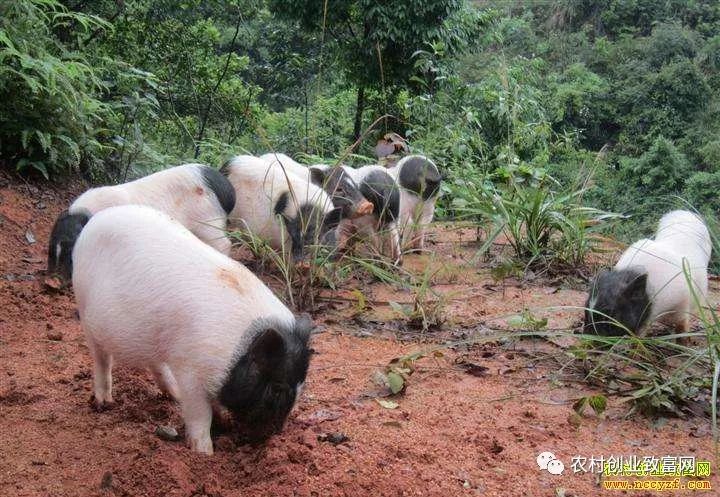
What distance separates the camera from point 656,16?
2627cm

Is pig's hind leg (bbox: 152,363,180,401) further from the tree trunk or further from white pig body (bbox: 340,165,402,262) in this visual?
the tree trunk

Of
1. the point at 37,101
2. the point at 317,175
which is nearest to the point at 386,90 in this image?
the point at 317,175

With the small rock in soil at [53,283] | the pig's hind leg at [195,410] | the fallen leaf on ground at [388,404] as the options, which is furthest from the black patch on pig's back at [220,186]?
the pig's hind leg at [195,410]

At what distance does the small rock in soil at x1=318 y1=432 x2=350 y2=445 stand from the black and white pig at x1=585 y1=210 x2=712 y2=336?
1748 mm

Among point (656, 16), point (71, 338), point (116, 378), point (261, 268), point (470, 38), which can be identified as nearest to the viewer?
point (116, 378)

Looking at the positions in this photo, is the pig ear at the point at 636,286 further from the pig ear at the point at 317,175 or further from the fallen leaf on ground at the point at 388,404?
the pig ear at the point at 317,175

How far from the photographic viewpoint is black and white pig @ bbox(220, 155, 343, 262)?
5613 mm

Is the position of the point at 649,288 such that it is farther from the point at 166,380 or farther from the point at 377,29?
the point at 377,29

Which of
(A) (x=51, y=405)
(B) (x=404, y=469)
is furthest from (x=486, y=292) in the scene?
(A) (x=51, y=405)

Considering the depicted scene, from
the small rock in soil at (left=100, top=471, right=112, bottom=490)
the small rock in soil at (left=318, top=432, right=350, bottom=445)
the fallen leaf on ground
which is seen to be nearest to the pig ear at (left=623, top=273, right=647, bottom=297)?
the fallen leaf on ground

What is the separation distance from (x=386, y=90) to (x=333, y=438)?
11.0 metres

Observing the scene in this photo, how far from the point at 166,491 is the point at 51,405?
118 centimetres

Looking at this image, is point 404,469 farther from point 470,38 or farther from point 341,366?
point 470,38

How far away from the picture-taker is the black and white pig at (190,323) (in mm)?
2668
